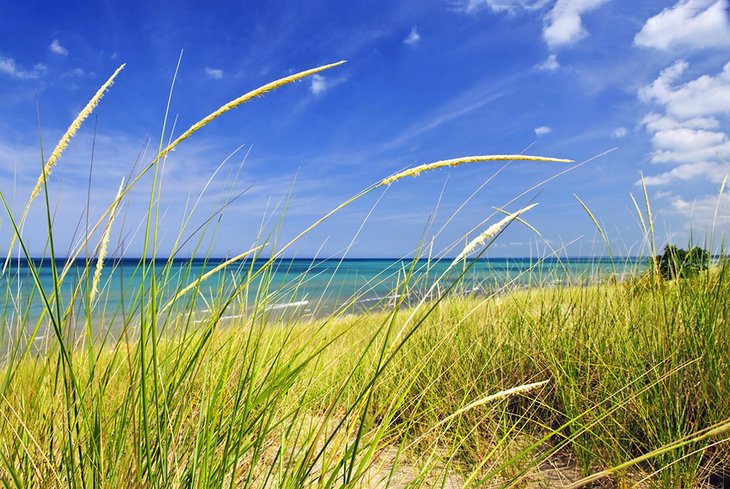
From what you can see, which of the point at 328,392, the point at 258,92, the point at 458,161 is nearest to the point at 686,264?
the point at 328,392

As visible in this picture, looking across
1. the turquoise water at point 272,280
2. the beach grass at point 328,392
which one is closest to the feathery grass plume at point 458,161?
the beach grass at point 328,392

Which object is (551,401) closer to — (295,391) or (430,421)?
(430,421)

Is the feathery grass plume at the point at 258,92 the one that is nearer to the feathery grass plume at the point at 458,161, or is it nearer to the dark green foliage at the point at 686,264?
the feathery grass plume at the point at 458,161

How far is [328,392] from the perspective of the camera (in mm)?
2102

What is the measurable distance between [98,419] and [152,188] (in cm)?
49

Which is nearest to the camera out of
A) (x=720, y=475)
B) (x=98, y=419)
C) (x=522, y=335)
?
(x=98, y=419)

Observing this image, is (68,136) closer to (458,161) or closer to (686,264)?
(458,161)

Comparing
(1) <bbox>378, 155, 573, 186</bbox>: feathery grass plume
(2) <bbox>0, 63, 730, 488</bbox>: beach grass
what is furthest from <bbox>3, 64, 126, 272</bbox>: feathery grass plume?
(1) <bbox>378, 155, 573, 186</bbox>: feathery grass plume

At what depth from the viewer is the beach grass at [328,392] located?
3.60 ft

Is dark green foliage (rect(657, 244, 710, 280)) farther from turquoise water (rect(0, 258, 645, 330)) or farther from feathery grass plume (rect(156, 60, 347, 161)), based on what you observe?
feathery grass plume (rect(156, 60, 347, 161))

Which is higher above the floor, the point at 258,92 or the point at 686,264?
the point at 258,92

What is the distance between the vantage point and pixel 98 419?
102 centimetres

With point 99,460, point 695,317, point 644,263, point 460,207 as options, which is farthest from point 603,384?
point 644,263

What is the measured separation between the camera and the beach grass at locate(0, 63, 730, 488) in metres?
1.10
